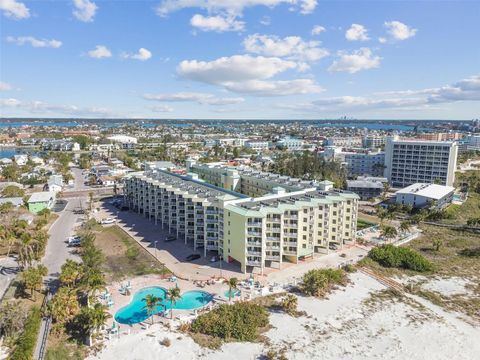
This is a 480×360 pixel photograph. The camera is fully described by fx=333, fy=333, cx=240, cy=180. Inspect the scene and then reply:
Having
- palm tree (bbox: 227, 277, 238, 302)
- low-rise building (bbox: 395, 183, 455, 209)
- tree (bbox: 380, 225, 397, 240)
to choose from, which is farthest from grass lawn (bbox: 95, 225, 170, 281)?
low-rise building (bbox: 395, 183, 455, 209)

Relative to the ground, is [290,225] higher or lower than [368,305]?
higher

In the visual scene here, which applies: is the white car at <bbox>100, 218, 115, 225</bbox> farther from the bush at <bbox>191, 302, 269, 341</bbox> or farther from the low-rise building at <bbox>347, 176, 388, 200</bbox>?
the low-rise building at <bbox>347, 176, 388, 200</bbox>

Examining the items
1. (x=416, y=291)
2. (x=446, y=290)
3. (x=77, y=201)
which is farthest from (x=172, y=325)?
(x=77, y=201)

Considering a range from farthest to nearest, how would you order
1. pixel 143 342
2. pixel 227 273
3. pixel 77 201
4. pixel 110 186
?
pixel 110 186 < pixel 77 201 < pixel 227 273 < pixel 143 342

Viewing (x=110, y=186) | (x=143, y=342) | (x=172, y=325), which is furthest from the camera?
(x=110, y=186)

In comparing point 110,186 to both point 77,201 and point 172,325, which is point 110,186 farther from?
point 172,325

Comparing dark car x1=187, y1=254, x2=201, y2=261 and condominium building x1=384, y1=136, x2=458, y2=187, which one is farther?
condominium building x1=384, y1=136, x2=458, y2=187

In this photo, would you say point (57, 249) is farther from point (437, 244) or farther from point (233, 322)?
point (437, 244)

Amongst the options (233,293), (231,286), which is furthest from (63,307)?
(233,293)
